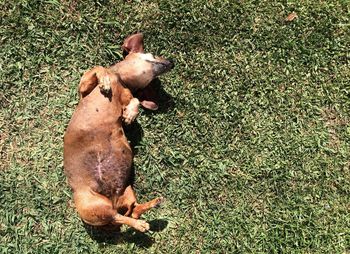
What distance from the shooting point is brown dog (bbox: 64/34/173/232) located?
5160mm

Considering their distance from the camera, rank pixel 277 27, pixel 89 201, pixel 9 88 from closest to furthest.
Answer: pixel 89 201, pixel 9 88, pixel 277 27

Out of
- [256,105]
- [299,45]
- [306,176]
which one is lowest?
[306,176]

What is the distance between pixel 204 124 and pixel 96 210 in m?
1.59

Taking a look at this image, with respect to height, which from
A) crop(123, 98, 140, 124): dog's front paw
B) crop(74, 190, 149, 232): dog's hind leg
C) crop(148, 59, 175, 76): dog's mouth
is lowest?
crop(74, 190, 149, 232): dog's hind leg

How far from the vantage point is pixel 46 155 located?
5.80 m

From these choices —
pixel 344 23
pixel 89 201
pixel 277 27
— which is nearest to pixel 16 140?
pixel 89 201

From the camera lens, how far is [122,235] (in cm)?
580

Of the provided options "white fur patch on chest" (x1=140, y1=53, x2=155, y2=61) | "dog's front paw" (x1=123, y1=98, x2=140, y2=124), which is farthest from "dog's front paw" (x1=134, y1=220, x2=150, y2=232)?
"white fur patch on chest" (x1=140, y1=53, x2=155, y2=61)

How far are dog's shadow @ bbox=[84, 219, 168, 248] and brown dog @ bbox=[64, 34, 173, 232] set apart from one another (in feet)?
1.23

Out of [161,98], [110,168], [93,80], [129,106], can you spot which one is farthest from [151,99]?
[110,168]

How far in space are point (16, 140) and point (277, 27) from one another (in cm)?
321

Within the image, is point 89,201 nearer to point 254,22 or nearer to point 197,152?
point 197,152

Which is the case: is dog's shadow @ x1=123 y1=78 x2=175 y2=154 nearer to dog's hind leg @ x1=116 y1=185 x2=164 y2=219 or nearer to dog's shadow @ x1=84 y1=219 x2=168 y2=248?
dog's hind leg @ x1=116 y1=185 x2=164 y2=219

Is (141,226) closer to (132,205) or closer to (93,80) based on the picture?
Result: (132,205)
